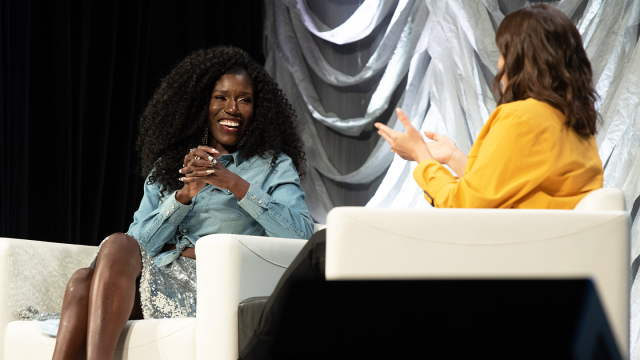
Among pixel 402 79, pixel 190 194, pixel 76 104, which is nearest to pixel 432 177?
pixel 190 194

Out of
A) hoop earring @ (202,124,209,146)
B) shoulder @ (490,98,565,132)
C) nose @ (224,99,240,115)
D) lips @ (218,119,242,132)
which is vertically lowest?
hoop earring @ (202,124,209,146)

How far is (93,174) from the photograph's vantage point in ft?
9.31

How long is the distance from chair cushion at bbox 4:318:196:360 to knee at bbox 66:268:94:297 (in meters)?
0.14

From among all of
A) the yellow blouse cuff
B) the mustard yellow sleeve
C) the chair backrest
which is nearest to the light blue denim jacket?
the yellow blouse cuff

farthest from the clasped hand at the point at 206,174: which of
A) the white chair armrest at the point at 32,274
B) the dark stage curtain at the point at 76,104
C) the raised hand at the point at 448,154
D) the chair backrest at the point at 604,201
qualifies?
the dark stage curtain at the point at 76,104

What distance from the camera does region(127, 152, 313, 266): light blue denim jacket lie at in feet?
6.14

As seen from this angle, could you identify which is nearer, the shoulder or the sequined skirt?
the shoulder

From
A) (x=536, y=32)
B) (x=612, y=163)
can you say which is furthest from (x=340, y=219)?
(x=612, y=163)

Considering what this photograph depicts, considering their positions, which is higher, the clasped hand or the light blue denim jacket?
the clasped hand

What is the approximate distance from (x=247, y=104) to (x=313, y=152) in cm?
100

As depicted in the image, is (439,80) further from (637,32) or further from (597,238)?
(597,238)

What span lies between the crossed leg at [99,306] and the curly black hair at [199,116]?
0.52 meters

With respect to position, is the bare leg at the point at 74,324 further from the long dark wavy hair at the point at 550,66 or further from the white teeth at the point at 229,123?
the long dark wavy hair at the point at 550,66

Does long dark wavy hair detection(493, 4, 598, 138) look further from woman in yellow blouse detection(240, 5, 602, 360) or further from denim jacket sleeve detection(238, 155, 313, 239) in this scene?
denim jacket sleeve detection(238, 155, 313, 239)
